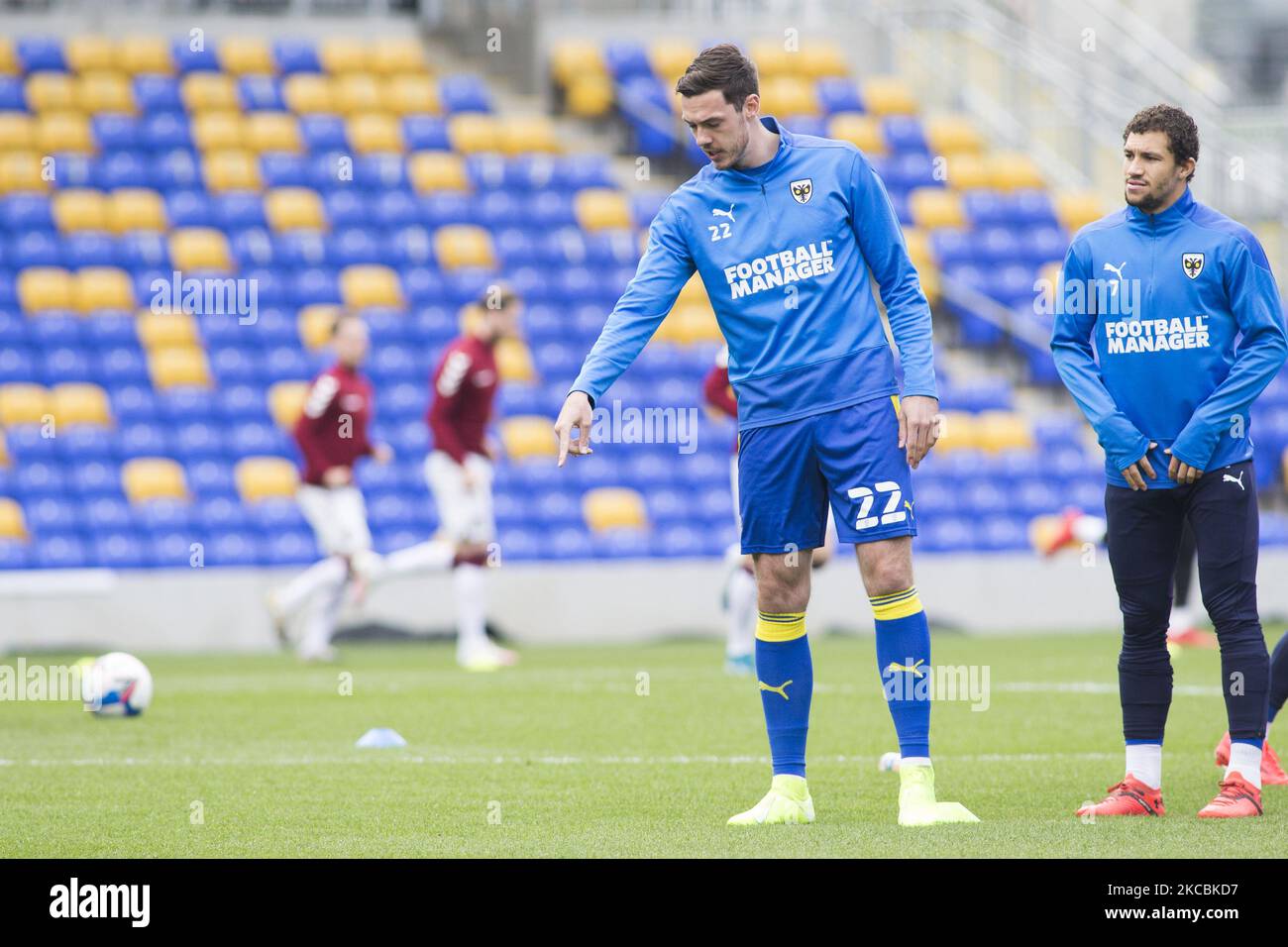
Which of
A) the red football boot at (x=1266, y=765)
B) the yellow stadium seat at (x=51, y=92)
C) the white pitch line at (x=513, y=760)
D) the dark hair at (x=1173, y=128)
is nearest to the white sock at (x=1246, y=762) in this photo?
the red football boot at (x=1266, y=765)

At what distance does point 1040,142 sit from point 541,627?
28.9 ft

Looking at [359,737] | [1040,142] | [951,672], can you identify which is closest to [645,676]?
[951,672]

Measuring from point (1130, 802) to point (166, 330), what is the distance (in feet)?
44.3

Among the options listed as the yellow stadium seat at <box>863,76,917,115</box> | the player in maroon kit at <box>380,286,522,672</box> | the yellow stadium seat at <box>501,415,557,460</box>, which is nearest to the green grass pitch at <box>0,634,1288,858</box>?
the player in maroon kit at <box>380,286,522,672</box>

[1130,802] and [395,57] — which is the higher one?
[395,57]

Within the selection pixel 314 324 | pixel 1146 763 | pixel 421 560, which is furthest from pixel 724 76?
pixel 314 324

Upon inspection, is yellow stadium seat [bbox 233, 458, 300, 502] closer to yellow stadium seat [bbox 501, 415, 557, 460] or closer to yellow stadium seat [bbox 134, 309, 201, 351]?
yellow stadium seat [bbox 134, 309, 201, 351]

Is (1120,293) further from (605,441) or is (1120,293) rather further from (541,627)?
(605,441)

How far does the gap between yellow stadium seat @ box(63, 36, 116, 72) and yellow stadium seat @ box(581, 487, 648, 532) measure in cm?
750

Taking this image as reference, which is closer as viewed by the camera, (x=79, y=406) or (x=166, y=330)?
(x=79, y=406)

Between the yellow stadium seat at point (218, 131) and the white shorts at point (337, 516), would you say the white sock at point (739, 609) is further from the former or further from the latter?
the yellow stadium seat at point (218, 131)

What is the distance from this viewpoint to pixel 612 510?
16797 millimetres

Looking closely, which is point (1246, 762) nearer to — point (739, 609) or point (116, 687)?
point (116, 687)

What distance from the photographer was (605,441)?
1772 cm
